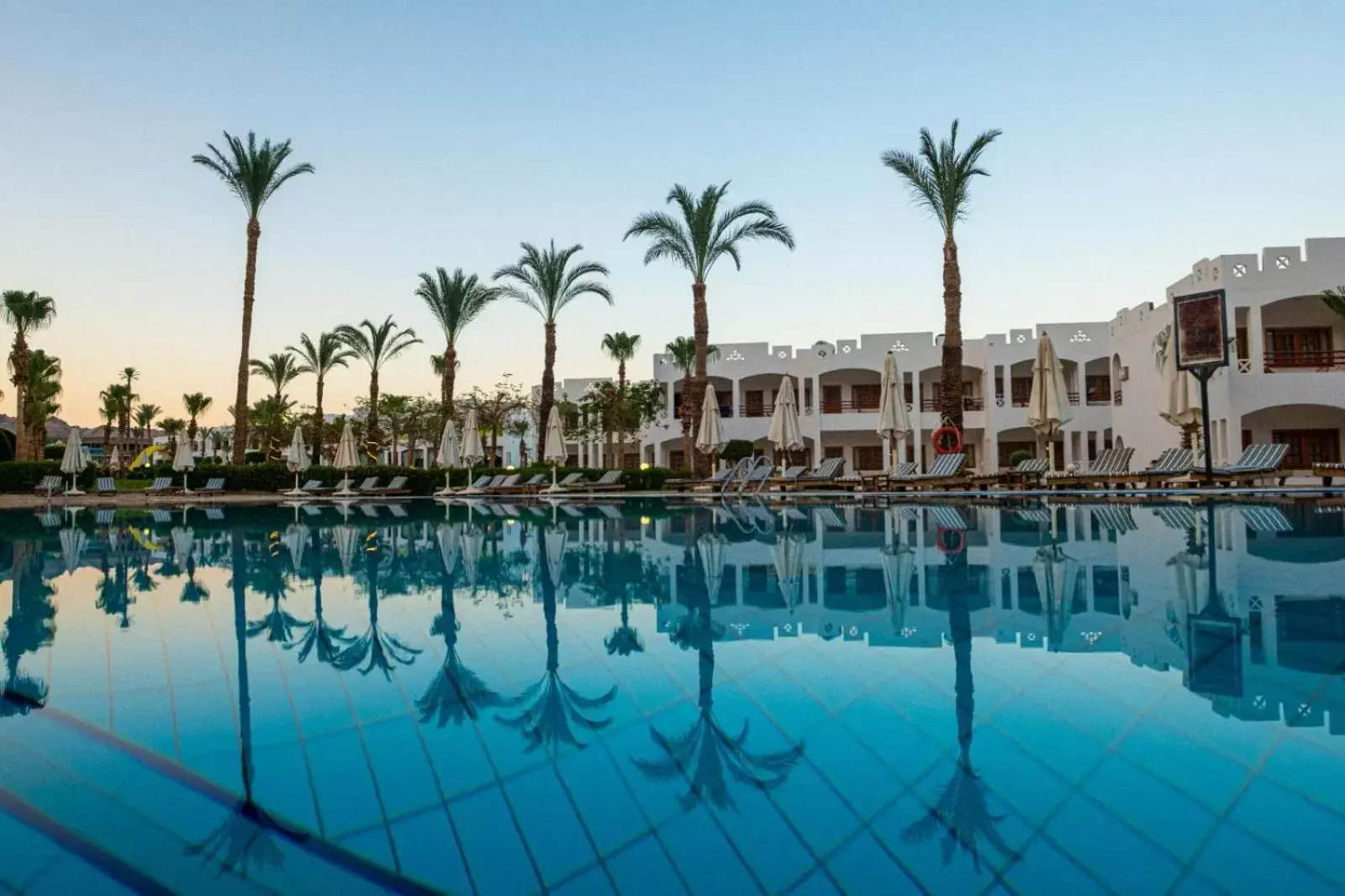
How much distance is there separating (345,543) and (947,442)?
16.4 metres

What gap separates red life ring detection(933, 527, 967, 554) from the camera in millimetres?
9148

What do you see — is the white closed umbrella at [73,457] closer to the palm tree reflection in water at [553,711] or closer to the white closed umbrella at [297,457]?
the white closed umbrella at [297,457]

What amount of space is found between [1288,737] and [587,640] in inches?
139

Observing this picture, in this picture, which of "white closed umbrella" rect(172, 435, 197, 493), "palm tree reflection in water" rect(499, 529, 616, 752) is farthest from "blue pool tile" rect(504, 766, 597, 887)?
"white closed umbrella" rect(172, 435, 197, 493)

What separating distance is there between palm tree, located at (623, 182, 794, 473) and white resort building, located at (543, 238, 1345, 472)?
425 inches

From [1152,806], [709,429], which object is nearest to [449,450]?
[709,429]

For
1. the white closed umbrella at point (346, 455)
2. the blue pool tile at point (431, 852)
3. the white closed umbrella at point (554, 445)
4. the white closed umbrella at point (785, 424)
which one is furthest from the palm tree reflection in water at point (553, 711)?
the white closed umbrella at point (346, 455)

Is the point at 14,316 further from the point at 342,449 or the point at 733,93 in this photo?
the point at 733,93

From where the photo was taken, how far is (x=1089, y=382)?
1475 inches

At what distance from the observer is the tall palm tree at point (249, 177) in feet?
86.5

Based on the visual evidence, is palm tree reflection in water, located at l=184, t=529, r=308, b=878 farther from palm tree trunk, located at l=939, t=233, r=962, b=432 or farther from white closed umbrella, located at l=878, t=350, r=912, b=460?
palm tree trunk, located at l=939, t=233, r=962, b=432

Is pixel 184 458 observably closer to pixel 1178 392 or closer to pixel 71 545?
pixel 71 545

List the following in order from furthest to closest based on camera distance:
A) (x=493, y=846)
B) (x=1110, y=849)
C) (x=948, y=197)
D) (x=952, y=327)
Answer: (x=952, y=327)
(x=948, y=197)
(x=493, y=846)
(x=1110, y=849)

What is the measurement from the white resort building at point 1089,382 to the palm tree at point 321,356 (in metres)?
11.9
